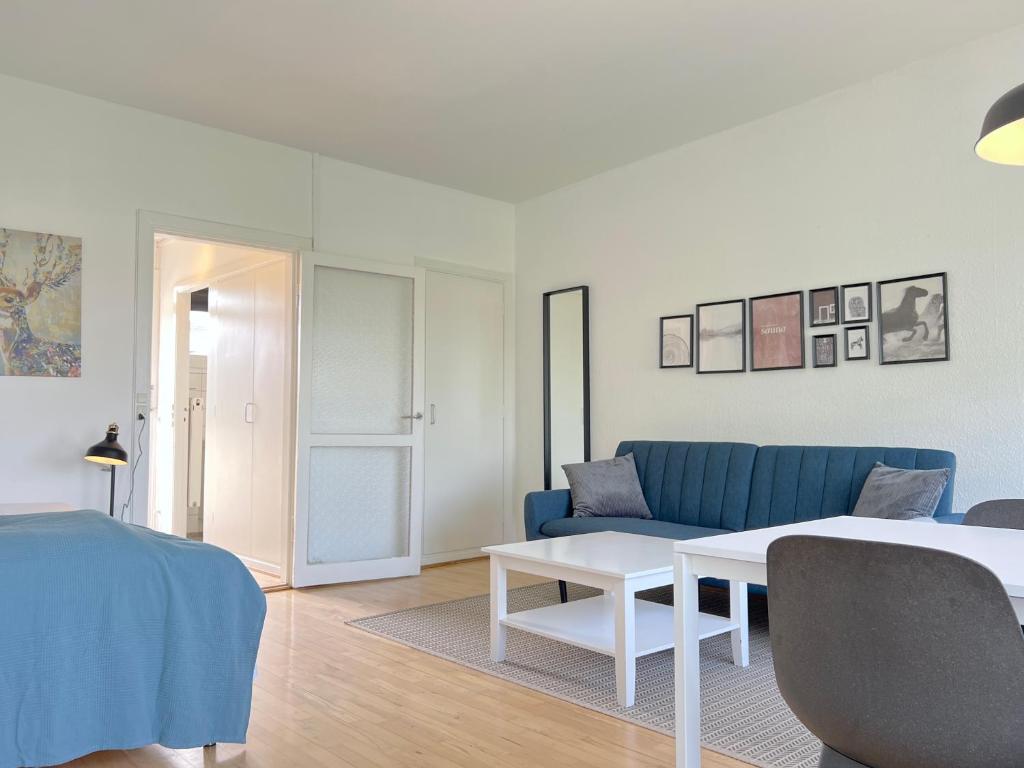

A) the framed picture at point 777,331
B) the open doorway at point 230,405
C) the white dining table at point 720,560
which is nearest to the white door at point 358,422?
the open doorway at point 230,405

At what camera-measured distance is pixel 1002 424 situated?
3.55m

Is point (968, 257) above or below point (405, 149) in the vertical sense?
below

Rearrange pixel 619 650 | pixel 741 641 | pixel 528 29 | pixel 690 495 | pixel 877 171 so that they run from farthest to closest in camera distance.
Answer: pixel 690 495
pixel 877 171
pixel 528 29
pixel 741 641
pixel 619 650

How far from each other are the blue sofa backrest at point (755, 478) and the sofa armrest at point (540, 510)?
1.76ft

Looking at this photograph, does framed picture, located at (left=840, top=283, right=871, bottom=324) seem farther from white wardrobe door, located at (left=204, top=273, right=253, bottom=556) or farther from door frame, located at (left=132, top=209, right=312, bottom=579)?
white wardrobe door, located at (left=204, top=273, right=253, bottom=556)

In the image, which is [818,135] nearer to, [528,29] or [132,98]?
[528,29]

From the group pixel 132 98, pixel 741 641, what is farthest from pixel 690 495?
pixel 132 98

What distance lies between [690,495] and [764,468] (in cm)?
47

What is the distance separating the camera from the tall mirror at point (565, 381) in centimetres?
556

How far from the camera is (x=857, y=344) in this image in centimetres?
Result: 407

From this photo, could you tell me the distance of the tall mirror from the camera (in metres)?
5.56

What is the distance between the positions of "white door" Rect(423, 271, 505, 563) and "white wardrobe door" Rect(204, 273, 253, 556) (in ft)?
4.11

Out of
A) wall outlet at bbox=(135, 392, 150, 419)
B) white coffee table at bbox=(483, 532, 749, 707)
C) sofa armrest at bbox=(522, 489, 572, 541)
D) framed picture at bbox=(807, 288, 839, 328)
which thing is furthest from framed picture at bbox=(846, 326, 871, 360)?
wall outlet at bbox=(135, 392, 150, 419)

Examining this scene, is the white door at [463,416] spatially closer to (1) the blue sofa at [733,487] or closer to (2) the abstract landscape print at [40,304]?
(1) the blue sofa at [733,487]
